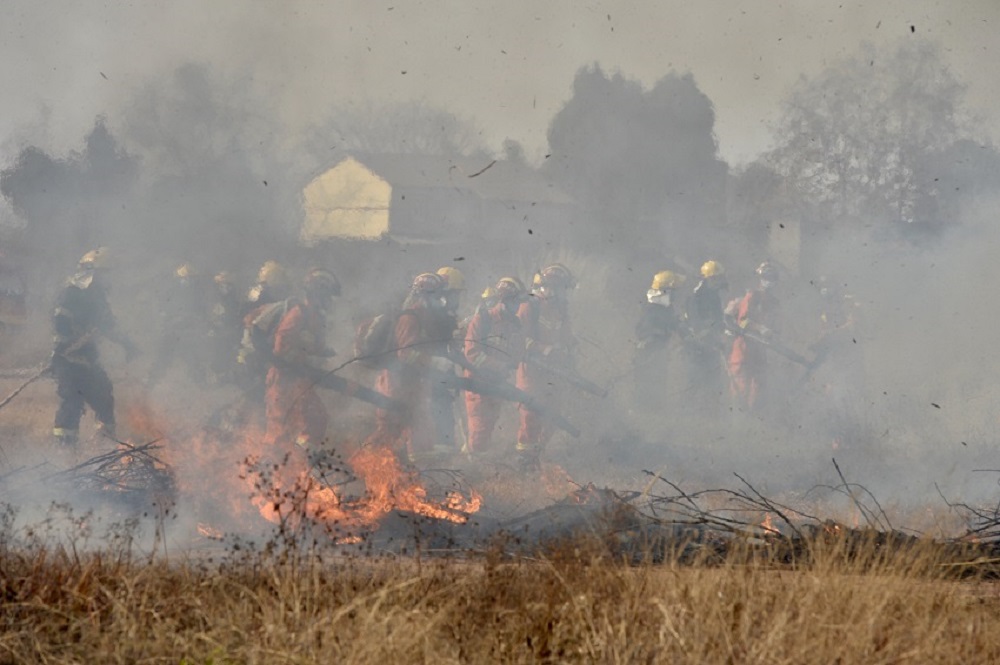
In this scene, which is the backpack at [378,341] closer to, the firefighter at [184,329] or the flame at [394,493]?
the flame at [394,493]

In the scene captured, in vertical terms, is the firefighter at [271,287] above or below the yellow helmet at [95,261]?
below

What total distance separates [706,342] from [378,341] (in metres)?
5.14

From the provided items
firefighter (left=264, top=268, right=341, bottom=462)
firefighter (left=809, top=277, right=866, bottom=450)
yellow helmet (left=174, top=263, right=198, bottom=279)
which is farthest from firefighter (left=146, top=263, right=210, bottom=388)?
firefighter (left=809, top=277, right=866, bottom=450)

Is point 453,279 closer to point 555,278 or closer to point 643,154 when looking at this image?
point 555,278

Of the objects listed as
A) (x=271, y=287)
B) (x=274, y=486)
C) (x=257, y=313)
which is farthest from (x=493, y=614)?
(x=271, y=287)

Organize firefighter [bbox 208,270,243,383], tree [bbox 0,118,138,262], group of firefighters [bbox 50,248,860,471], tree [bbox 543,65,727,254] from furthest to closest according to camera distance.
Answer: tree [bbox 543,65,727,254] < tree [bbox 0,118,138,262] < firefighter [bbox 208,270,243,383] < group of firefighters [bbox 50,248,860,471]

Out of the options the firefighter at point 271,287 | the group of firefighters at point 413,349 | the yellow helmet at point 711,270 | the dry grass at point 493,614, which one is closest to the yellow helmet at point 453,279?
the group of firefighters at point 413,349

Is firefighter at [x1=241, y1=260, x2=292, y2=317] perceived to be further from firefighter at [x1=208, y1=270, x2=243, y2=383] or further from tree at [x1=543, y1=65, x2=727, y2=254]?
tree at [x1=543, y1=65, x2=727, y2=254]

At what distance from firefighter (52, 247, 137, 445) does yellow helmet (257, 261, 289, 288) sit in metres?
1.64

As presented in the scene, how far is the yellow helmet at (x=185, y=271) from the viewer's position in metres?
15.0

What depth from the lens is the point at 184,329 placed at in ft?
47.4

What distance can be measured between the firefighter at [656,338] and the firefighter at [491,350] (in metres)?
2.11

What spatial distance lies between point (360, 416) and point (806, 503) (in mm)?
4295

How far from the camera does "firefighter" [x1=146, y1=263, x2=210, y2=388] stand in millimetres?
14070
